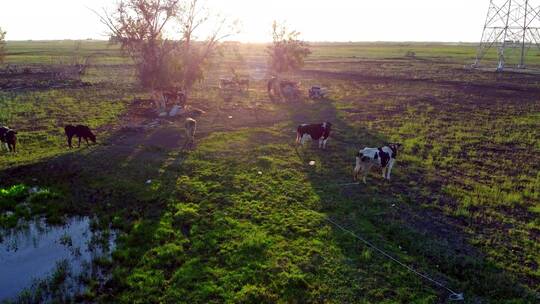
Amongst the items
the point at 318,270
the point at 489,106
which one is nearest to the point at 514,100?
the point at 489,106

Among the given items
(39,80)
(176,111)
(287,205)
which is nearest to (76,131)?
(176,111)

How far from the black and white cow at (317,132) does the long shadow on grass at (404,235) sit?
1605mm

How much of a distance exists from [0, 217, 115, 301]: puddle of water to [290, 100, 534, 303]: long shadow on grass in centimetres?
745

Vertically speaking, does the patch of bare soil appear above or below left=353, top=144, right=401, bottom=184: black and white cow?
above

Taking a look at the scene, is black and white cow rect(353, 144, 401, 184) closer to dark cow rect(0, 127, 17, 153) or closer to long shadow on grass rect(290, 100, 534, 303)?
long shadow on grass rect(290, 100, 534, 303)

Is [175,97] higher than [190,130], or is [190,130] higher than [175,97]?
[175,97]

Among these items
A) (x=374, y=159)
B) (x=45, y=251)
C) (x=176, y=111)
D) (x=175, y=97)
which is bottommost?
(x=45, y=251)

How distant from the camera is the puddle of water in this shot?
959 centimetres

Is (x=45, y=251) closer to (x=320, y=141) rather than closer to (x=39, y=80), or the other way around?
(x=320, y=141)

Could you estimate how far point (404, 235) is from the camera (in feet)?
38.3

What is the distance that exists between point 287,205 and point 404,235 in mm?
4178

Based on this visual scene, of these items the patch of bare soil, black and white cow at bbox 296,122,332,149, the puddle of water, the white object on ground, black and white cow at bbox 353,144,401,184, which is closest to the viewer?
the puddle of water

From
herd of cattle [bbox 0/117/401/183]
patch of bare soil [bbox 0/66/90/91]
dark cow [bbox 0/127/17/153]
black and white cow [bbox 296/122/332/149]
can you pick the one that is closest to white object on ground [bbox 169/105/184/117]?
herd of cattle [bbox 0/117/401/183]

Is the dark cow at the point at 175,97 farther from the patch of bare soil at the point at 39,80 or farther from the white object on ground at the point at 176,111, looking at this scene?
the patch of bare soil at the point at 39,80
